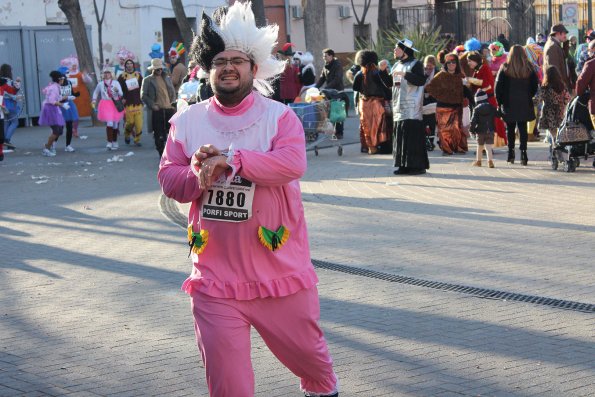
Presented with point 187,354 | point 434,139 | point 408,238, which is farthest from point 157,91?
point 187,354

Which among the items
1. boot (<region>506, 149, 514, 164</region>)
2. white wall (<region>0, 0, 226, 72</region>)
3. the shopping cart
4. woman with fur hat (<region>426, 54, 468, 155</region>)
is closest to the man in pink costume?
boot (<region>506, 149, 514, 164</region>)

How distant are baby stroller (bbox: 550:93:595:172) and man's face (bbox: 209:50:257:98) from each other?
1095cm

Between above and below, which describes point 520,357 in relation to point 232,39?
below

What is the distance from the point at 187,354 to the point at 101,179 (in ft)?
36.0

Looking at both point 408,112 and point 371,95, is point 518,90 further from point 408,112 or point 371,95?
point 371,95

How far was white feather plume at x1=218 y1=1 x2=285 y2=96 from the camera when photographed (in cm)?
472

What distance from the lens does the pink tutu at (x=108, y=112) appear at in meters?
22.9

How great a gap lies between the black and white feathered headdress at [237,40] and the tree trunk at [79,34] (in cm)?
2440

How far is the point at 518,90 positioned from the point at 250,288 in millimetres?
12318

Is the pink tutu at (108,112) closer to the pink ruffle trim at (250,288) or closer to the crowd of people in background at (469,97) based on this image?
the crowd of people in background at (469,97)

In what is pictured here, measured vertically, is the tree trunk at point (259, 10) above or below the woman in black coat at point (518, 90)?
above

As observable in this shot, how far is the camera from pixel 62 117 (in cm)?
2233

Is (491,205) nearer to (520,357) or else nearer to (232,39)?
(520,357)

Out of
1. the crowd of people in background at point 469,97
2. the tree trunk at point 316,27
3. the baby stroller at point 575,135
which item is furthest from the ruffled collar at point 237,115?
the tree trunk at point 316,27
